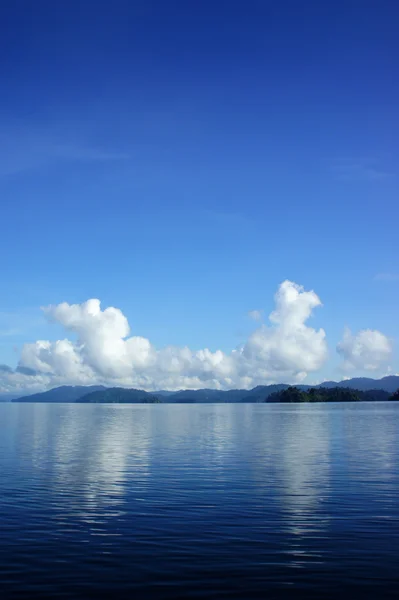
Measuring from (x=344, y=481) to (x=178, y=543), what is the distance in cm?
2579

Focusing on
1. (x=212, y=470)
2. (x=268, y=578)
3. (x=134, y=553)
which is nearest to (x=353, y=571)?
(x=268, y=578)

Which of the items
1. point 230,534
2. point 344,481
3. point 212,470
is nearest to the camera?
point 230,534

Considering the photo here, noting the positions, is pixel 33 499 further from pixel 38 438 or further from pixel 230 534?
pixel 38 438

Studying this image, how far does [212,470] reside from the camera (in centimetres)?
5931

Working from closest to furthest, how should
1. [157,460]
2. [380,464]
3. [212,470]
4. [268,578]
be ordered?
[268,578] → [212,470] → [380,464] → [157,460]

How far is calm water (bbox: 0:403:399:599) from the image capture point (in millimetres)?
25141

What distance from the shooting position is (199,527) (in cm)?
3456

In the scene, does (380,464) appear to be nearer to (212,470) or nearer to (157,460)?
(212,470)

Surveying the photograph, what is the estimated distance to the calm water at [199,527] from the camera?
25141 millimetres

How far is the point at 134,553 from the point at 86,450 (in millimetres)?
54378

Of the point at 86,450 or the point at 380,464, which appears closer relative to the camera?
the point at 380,464

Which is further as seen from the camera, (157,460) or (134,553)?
(157,460)

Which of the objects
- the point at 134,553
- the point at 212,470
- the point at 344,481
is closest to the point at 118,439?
the point at 212,470

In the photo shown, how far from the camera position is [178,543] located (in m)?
31.1
